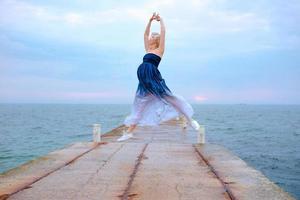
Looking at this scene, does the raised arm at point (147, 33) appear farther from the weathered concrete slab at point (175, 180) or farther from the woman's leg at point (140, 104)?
the weathered concrete slab at point (175, 180)

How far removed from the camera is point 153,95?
8.92 metres

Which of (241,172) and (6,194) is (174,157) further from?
(6,194)

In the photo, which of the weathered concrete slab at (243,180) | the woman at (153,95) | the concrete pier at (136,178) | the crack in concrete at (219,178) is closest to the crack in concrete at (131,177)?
the concrete pier at (136,178)

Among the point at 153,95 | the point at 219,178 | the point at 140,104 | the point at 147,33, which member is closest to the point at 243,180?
the point at 219,178

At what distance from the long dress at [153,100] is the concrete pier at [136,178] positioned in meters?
0.87

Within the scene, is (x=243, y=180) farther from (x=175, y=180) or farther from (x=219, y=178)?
(x=175, y=180)

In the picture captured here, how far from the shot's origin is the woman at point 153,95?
28.3ft

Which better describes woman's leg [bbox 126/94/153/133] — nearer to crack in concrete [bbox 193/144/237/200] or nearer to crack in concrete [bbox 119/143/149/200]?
crack in concrete [bbox 119/143/149/200]

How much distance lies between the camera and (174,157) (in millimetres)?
9734

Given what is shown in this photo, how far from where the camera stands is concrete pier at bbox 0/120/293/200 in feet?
19.0

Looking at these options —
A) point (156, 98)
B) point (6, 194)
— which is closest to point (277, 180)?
point (156, 98)

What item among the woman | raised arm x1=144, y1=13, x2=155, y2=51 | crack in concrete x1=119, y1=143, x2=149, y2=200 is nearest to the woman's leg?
the woman

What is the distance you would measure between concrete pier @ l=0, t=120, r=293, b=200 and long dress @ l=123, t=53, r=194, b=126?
2.87ft

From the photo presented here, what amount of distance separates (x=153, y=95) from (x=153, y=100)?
0.21 m
